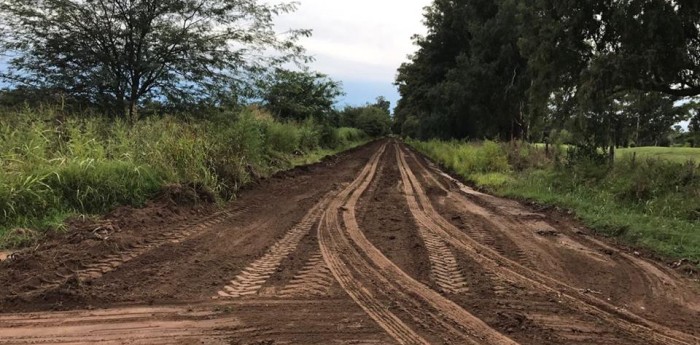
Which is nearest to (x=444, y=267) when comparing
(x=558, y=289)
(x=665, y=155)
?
(x=558, y=289)

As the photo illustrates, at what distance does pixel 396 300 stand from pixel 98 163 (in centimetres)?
575

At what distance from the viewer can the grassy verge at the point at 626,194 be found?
7.65 m

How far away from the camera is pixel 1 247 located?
A: 5.85 meters

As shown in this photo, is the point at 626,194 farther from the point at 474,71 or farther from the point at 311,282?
the point at 474,71

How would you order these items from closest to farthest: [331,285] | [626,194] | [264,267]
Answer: [331,285]
[264,267]
[626,194]

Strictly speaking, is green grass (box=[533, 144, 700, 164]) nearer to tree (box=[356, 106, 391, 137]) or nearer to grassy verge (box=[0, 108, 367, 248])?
grassy verge (box=[0, 108, 367, 248])

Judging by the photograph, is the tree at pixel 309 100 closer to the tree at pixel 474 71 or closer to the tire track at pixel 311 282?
the tree at pixel 474 71

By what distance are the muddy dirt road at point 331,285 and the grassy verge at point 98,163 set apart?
0.76 m

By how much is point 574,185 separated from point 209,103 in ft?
31.4

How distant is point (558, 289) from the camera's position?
197 inches

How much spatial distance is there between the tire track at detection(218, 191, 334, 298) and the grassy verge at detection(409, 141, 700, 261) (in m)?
4.98

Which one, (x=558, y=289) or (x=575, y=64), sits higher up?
(x=575, y=64)

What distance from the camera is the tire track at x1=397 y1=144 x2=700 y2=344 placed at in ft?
12.9

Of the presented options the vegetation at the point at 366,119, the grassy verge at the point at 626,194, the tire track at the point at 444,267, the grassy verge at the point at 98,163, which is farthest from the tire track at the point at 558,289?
the vegetation at the point at 366,119
